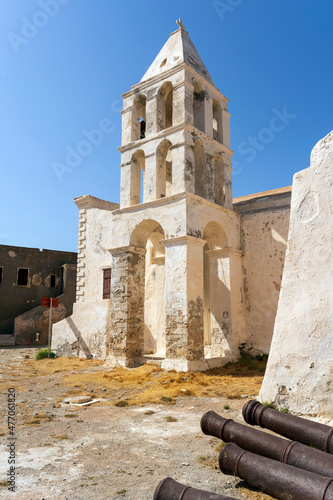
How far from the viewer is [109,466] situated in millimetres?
3791

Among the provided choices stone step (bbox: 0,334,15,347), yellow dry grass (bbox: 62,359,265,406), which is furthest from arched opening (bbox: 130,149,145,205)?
stone step (bbox: 0,334,15,347)

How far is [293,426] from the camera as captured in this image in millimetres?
3514

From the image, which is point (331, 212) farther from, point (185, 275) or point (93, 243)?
point (93, 243)

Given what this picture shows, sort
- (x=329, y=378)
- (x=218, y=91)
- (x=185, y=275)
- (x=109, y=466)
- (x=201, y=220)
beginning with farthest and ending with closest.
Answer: (x=218, y=91) < (x=201, y=220) < (x=185, y=275) < (x=329, y=378) < (x=109, y=466)

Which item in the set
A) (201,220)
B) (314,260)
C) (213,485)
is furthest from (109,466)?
(201,220)

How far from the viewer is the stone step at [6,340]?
60.0 ft

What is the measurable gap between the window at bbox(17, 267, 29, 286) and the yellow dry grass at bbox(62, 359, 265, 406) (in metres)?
12.6

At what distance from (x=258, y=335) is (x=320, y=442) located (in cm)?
829

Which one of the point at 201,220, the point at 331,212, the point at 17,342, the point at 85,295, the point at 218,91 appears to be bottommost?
the point at 17,342

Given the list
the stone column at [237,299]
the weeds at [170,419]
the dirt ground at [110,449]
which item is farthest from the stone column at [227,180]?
the weeds at [170,419]

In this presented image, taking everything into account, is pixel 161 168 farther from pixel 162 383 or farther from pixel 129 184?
pixel 162 383

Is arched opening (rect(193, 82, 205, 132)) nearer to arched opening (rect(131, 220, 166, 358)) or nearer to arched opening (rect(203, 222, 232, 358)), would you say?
arched opening (rect(203, 222, 232, 358))

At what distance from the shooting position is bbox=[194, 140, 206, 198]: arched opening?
459 inches

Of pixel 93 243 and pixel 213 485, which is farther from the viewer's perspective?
pixel 93 243
